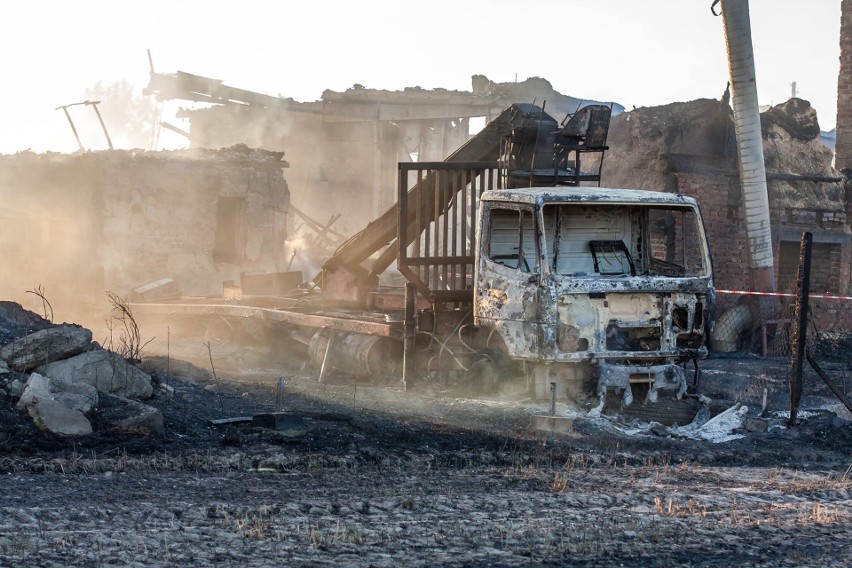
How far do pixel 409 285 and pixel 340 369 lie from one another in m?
2.05

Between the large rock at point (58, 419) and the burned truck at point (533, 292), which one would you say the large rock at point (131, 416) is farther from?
the burned truck at point (533, 292)

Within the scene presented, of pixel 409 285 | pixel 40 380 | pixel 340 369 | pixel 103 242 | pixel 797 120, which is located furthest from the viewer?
pixel 103 242

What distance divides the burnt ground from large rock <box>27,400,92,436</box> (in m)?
0.14

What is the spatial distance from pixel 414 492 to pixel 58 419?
3.38 m

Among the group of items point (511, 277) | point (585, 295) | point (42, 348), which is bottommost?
point (42, 348)

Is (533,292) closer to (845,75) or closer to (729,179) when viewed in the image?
(729,179)

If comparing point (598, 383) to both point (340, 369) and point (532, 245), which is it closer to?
point (532, 245)

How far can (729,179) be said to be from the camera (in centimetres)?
1884

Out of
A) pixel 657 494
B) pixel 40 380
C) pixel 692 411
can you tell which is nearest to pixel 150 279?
pixel 40 380

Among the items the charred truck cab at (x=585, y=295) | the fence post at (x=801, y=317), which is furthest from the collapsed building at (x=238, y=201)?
the fence post at (x=801, y=317)

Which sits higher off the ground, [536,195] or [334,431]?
[536,195]

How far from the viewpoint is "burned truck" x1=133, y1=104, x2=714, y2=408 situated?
10461 mm

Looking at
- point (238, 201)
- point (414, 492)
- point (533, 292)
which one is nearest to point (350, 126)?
point (238, 201)

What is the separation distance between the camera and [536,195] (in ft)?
35.8
